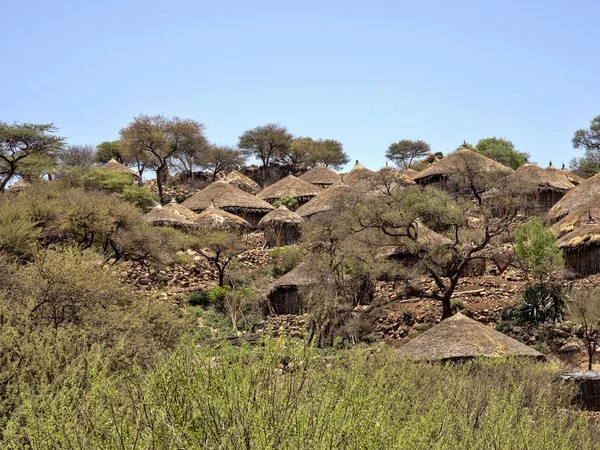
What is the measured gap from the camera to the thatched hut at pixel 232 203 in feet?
121

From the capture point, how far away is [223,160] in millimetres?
53562

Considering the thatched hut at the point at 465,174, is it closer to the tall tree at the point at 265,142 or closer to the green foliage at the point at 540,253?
the green foliage at the point at 540,253

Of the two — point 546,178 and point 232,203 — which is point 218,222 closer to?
point 232,203

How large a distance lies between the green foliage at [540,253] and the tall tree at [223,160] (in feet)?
102

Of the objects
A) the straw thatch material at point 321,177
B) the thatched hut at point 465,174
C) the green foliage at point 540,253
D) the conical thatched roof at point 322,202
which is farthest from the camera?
the straw thatch material at point 321,177

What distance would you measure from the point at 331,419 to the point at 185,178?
1769 inches

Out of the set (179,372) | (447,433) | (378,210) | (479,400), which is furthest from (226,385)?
(378,210)

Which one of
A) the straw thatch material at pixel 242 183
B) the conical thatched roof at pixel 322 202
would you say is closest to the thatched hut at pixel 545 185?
the conical thatched roof at pixel 322 202

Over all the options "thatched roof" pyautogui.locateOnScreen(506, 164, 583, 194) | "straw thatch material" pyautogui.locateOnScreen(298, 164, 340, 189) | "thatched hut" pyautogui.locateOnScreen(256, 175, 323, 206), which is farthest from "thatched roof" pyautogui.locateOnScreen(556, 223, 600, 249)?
"straw thatch material" pyautogui.locateOnScreen(298, 164, 340, 189)

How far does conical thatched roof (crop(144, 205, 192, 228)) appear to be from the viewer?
30.8 meters

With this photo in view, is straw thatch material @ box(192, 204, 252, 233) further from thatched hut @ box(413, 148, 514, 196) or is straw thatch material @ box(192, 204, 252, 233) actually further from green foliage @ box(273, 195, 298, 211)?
thatched hut @ box(413, 148, 514, 196)

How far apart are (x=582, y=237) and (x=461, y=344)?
9.58 meters

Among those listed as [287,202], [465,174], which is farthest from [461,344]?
[287,202]

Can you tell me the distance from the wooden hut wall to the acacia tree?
2322 centimetres
